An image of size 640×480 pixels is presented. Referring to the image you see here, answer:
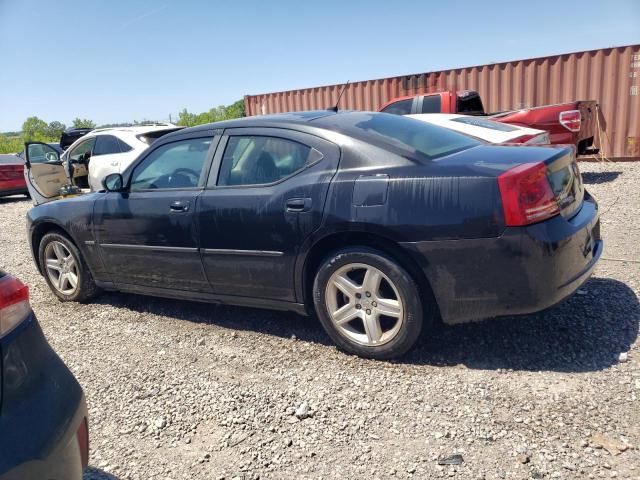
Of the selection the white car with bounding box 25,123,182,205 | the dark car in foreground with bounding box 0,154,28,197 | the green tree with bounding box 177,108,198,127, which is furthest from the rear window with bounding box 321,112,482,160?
the green tree with bounding box 177,108,198,127

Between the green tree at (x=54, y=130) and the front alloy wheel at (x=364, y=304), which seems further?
the green tree at (x=54, y=130)

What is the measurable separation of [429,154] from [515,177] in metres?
0.61

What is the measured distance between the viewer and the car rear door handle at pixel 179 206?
3.69 m

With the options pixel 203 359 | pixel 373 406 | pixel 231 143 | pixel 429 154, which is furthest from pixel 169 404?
pixel 429 154

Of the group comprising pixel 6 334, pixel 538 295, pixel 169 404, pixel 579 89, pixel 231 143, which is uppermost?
pixel 579 89

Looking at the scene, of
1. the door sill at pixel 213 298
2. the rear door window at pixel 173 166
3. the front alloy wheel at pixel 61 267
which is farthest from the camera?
the front alloy wheel at pixel 61 267

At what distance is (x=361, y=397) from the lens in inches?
111

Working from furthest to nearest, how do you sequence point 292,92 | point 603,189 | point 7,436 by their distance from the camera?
1. point 292,92
2. point 603,189
3. point 7,436

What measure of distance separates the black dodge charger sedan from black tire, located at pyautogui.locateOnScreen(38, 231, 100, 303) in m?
0.50

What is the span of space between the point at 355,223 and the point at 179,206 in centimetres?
142

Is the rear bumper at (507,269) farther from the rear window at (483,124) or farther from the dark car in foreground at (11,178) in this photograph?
the dark car in foreground at (11,178)

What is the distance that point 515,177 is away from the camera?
2680mm

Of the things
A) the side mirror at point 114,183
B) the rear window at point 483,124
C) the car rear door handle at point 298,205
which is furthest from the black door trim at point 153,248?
the rear window at point 483,124

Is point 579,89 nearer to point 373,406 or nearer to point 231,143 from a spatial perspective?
point 231,143
